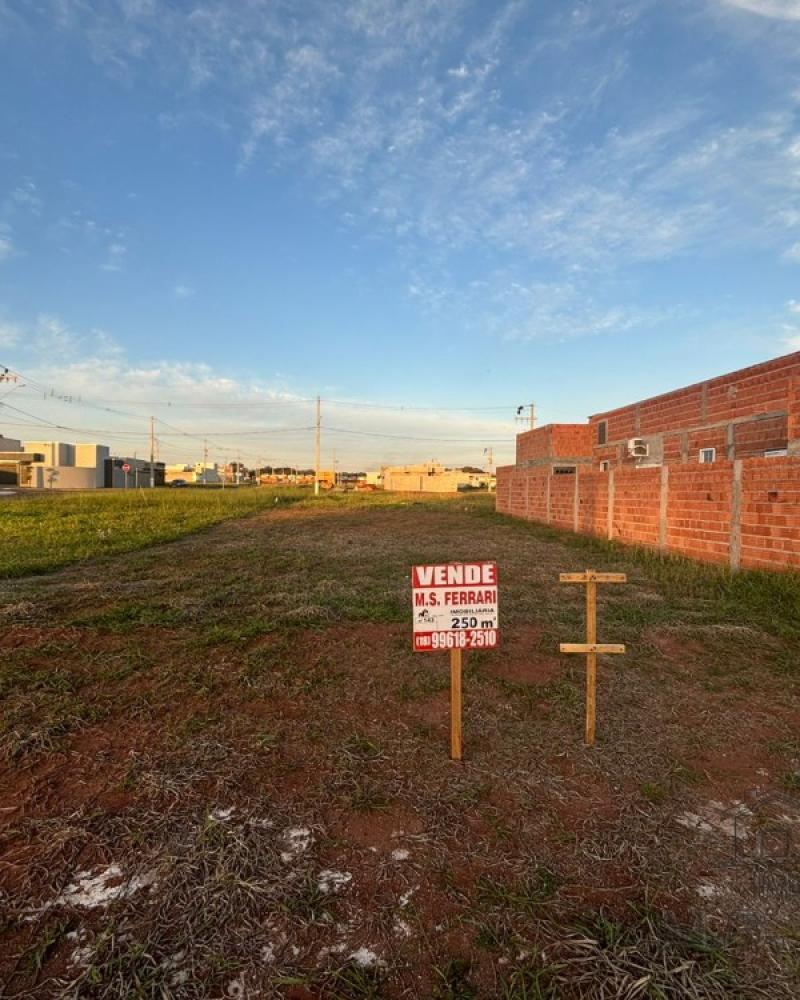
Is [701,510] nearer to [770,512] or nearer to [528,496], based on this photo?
[770,512]

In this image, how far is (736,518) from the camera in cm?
868

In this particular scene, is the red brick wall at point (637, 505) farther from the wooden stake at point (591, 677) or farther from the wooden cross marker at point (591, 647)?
the wooden stake at point (591, 677)

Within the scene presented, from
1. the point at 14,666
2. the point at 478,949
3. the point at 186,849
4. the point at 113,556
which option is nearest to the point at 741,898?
the point at 478,949

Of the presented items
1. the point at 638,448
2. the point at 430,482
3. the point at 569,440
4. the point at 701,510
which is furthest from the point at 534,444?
the point at 430,482

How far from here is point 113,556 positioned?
36.6 feet

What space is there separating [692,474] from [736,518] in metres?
1.53

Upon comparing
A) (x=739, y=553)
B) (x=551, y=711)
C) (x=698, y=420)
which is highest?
(x=698, y=420)

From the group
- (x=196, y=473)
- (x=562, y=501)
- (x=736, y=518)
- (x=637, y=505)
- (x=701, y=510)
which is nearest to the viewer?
(x=736, y=518)

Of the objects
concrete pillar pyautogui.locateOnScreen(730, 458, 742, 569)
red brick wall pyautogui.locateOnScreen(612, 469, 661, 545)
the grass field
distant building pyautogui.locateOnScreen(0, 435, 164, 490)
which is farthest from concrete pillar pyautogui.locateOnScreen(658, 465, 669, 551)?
distant building pyautogui.locateOnScreen(0, 435, 164, 490)

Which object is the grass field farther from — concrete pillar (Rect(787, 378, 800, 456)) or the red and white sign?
concrete pillar (Rect(787, 378, 800, 456))

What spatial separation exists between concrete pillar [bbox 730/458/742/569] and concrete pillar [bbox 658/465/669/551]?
2148 millimetres

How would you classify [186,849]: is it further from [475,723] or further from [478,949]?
[475,723]

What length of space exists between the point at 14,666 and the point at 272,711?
264 centimetres

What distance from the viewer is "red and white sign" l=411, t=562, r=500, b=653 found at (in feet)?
10.2
